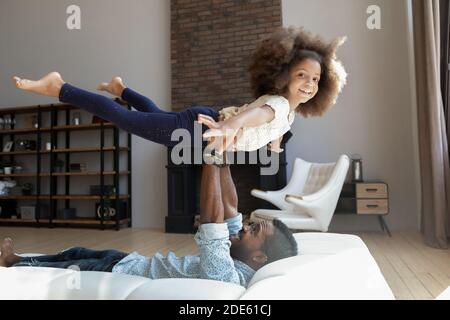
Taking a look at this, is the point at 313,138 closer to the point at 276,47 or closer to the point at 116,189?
the point at 116,189

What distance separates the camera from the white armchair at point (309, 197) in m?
3.19

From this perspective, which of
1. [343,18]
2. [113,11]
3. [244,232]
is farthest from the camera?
[113,11]

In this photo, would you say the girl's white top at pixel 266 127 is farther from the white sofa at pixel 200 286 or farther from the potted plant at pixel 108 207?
the potted plant at pixel 108 207

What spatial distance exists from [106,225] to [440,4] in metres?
4.90

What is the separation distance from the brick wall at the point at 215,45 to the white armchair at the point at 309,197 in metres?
1.37

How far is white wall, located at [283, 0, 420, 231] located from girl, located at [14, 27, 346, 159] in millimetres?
2881

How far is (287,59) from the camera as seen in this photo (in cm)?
147

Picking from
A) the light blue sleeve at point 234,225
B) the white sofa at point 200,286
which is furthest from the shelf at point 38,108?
the white sofa at point 200,286

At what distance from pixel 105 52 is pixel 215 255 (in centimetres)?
493

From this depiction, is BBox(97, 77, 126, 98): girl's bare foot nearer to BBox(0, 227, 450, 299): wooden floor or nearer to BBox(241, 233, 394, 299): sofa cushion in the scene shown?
BBox(241, 233, 394, 299): sofa cushion

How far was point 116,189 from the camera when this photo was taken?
477 cm

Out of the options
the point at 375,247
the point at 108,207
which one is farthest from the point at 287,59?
the point at 108,207
